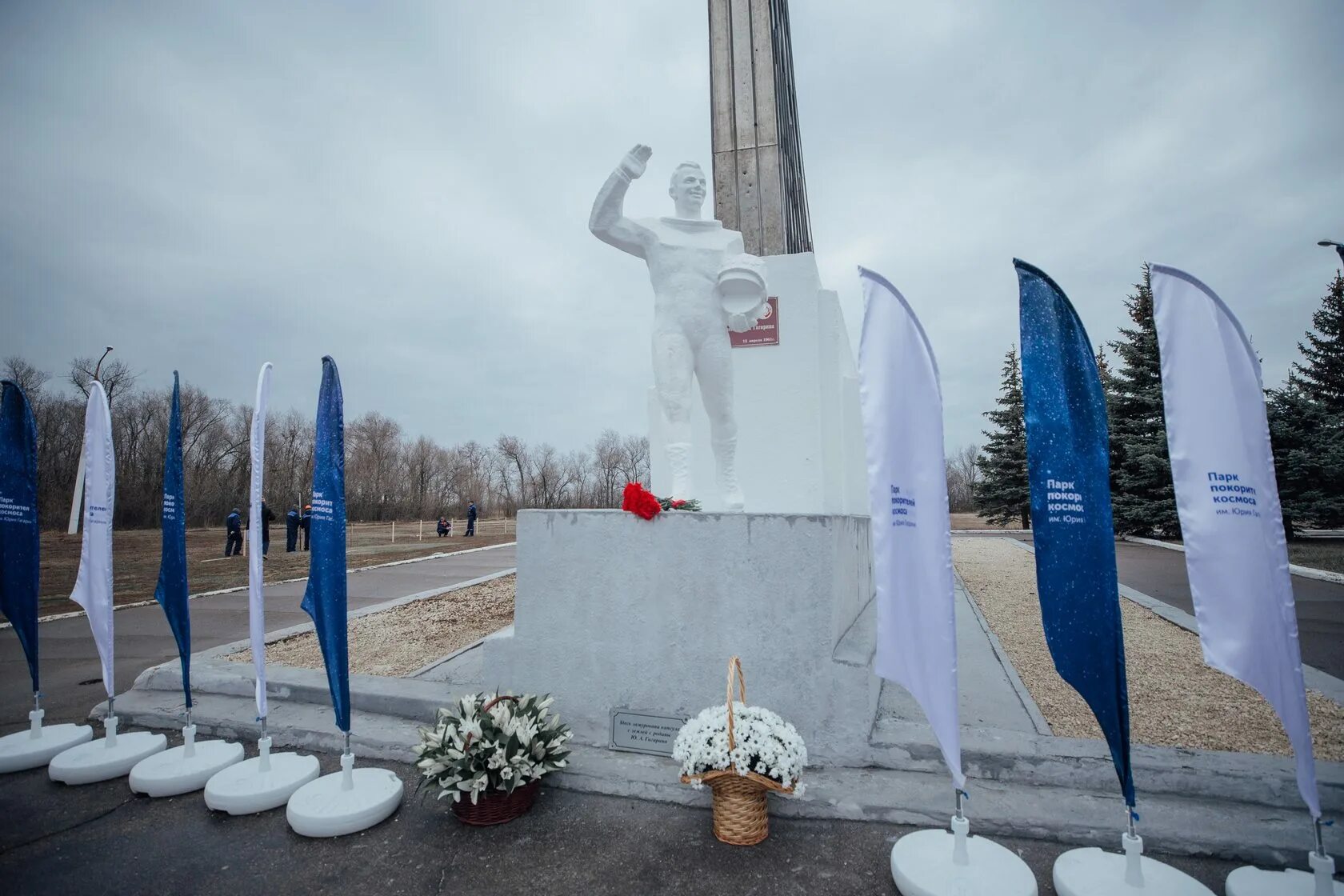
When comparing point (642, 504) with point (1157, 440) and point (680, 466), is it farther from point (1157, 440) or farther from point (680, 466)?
point (1157, 440)

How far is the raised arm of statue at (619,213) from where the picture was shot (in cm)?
372

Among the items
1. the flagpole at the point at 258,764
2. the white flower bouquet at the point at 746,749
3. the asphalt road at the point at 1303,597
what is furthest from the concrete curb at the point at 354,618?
the asphalt road at the point at 1303,597

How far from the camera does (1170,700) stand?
157 inches

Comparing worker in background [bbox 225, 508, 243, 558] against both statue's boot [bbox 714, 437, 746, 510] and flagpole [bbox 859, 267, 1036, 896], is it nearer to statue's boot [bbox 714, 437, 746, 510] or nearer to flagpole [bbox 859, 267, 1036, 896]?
statue's boot [bbox 714, 437, 746, 510]

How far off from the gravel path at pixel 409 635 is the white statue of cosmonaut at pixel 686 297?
2996 millimetres

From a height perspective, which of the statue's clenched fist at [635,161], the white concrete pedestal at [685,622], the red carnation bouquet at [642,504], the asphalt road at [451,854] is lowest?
the asphalt road at [451,854]

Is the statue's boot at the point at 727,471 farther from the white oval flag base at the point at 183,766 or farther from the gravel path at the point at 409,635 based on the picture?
the white oval flag base at the point at 183,766

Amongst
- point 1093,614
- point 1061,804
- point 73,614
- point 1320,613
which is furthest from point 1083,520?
point 73,614

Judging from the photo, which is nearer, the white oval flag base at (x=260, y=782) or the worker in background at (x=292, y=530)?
the white oval flag base at (x=260, y=782)

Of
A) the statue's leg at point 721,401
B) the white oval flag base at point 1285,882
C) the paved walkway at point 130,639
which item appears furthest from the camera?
the paved walkway at point 130,639

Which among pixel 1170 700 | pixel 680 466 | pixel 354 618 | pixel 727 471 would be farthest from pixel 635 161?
pixel 354 618

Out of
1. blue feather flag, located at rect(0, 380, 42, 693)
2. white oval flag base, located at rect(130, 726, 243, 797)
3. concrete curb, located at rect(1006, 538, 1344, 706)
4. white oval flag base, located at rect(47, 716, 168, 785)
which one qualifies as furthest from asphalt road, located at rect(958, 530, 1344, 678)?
blue feather flag, located at rect(0, 380, 42, 693)

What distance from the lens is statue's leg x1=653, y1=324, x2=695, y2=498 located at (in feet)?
12.8

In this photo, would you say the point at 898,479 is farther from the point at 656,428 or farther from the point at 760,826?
the point at 656,428
